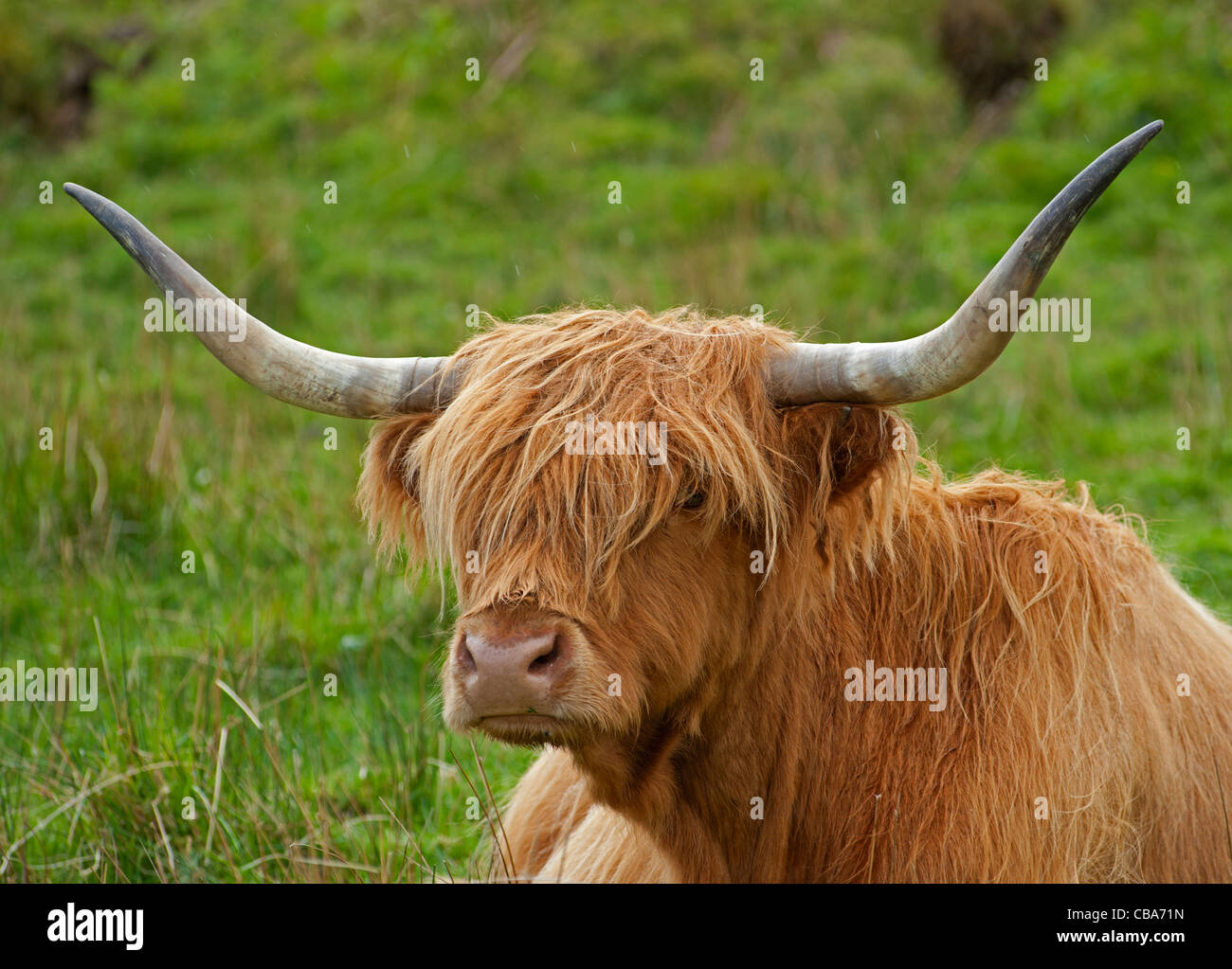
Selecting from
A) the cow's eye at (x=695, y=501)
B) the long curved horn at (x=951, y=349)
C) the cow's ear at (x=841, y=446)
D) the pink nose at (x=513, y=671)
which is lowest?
the pink nose at (x=513, y=671)

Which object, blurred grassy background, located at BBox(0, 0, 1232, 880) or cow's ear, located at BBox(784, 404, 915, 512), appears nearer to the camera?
cow's ear, located at BBox(784, 404, 915, 512)

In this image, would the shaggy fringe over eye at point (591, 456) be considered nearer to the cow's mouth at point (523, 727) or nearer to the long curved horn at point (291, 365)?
the long curved horn at point (291, 365)

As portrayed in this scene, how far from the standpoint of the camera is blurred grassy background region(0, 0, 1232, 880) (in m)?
4.25

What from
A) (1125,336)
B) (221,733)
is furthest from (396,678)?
(1125,336)

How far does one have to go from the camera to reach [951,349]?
2557 mm

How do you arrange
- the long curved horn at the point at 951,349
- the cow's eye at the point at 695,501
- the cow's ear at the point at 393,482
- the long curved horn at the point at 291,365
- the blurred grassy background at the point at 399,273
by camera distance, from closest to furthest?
the long curved horn at the point at 951,349
the cow's eye at the point at 695,501
the long curved horn at the point at 291,365
the cow's ear at the point at 393,482
the blurred grassy background at the point at 399,273

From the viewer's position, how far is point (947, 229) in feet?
28.4

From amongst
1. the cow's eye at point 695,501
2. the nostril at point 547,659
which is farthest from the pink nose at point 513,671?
the cow's eye at point 695,501

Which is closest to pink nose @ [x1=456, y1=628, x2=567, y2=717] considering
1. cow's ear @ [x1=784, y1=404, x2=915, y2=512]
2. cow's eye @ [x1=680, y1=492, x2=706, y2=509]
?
cow's eye @ [x1=680, y1=492, x2=706, y2=509]

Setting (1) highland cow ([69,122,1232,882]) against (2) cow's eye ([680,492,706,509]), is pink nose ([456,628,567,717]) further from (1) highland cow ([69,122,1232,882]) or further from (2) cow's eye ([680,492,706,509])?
(2) cow's eye ([680,492,706,509])

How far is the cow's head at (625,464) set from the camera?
249 centimetres

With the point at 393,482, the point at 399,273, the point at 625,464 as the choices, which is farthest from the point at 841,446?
the point at 399,273

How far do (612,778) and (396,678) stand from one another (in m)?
2.25
